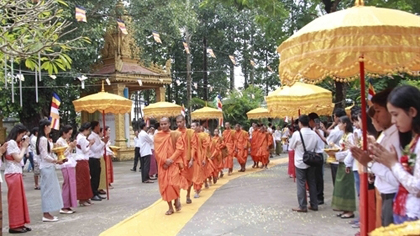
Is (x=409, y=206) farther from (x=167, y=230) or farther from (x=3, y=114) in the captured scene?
(x=3, y=114)

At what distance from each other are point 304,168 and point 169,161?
2391mm

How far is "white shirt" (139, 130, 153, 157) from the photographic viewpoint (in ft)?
43.7

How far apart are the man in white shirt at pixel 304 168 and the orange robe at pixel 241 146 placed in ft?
25.7

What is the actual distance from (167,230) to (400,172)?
4.42 m

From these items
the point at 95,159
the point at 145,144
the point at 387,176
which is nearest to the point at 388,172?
the point at 387,176

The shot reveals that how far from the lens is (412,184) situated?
8.92 ft

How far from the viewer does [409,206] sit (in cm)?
287

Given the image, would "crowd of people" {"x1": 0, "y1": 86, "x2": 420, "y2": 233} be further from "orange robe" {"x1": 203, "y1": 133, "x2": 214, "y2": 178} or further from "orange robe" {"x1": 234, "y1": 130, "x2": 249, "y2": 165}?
"orange robe" {"x1": 234, "y1": 130, "x2": 249, "y2": 165}

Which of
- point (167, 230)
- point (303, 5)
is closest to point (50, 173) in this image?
point (167, 230)

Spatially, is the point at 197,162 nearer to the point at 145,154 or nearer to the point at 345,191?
the point at 145,154

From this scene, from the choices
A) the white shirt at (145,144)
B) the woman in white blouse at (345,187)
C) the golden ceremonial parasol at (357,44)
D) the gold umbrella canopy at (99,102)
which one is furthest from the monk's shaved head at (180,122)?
the white shirt at (145,144)

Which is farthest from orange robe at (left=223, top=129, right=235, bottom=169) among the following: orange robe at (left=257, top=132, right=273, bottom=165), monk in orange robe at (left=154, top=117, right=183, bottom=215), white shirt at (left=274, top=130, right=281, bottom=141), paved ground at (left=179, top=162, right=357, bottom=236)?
white shirt at (left=274, top=130, right=281, bottom=141)

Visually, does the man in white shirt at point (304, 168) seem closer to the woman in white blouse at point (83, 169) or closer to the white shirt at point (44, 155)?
the white shirt at point (44, 155)

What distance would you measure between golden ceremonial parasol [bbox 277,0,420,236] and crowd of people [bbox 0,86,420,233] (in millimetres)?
439
